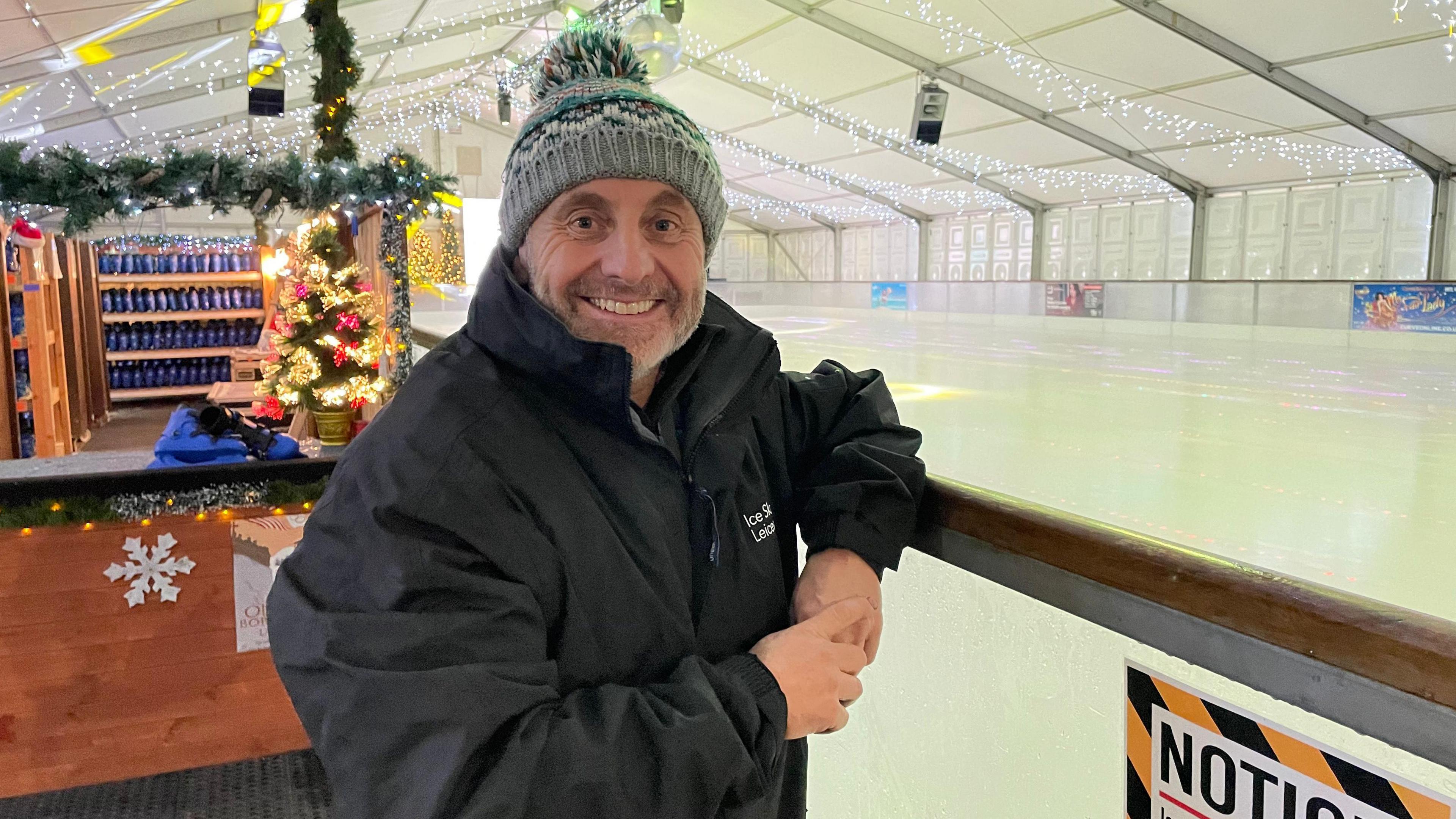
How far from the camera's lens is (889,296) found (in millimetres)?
17797

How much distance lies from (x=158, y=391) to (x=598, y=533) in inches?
394

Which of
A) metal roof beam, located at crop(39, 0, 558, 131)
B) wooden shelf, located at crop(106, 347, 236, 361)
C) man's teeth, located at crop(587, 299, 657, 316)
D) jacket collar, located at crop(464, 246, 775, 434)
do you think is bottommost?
wooden shelf, located at crop(106, 347, 236, 361)

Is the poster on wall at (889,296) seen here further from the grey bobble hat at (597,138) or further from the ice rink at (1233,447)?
the grey bobble hat at (597,138)

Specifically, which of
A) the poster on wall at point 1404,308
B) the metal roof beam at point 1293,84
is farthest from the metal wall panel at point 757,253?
the poster on wall at point 1404,308

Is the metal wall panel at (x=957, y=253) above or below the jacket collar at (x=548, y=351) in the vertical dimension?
above

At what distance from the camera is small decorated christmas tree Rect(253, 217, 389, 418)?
4.09 m

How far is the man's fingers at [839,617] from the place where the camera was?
925 mm

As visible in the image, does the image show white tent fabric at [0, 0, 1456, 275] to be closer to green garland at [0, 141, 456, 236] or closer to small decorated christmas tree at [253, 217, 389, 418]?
small decorated christmas tree at [253, 217, 389, 418]

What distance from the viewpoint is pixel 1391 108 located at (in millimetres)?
10133

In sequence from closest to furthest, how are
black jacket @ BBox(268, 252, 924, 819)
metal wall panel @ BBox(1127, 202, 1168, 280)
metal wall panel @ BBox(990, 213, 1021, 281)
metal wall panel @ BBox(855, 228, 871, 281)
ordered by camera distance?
black jacket @ BBox(268, 252, 924, 819), metal wall panel @ BBox(1127, 202, 1168, 280), metal wall panel @ BBox(990, 213, 1021, 281), metal wall panel @ BBox(855, 228, 871, 281)

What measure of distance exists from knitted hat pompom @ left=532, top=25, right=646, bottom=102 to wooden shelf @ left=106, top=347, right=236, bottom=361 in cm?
910

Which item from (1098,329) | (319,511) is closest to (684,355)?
(319,511)

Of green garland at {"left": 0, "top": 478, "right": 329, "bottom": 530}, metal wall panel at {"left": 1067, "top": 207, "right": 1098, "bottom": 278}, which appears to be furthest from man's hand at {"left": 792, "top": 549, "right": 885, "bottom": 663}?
metal wall panel at {"left": 1067, "top": 207, "right": 1098, "bottom": 278}

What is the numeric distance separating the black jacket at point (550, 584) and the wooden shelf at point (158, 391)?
371 inches
